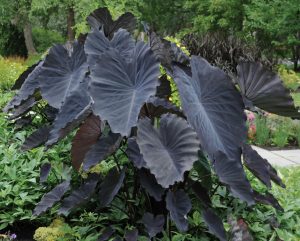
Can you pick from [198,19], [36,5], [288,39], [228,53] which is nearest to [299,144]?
[228,53]

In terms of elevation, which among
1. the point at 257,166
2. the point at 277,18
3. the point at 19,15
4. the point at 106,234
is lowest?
the point at 19,15

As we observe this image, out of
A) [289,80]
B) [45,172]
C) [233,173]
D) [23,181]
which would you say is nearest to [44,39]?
[289,80]

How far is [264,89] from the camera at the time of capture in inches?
109

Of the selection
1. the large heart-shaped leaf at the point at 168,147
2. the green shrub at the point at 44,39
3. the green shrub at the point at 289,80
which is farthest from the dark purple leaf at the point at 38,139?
the green shrub at the point at 44,39

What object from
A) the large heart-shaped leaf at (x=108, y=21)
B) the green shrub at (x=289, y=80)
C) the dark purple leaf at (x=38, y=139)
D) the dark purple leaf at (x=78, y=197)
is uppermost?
the large heart-shaped leaf at (x=108, y=21)

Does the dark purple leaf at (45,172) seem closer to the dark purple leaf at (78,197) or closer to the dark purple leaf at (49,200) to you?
the dark purple leaf at (49,200)

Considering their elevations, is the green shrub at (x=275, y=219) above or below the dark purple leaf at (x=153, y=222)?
below

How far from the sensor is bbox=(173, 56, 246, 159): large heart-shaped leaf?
254cm

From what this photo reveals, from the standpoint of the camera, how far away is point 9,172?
349 centimetres

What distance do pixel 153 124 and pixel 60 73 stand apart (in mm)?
760

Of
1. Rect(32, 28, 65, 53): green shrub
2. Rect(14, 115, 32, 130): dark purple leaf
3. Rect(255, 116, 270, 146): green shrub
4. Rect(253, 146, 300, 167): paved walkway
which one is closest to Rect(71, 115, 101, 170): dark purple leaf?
Rect(14, 115, 32, 130): dark purple leaf

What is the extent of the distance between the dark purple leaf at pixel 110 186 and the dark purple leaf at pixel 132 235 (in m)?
0.19

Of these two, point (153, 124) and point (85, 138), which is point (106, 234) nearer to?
point (85, 138)

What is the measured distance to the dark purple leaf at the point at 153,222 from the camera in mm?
2638
